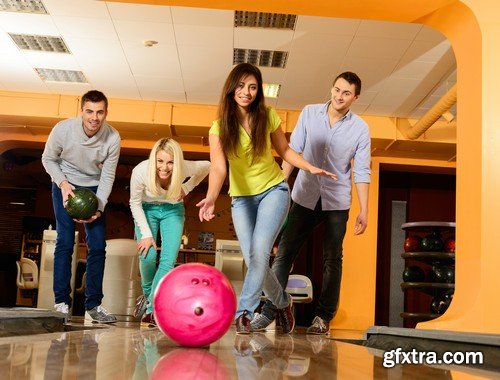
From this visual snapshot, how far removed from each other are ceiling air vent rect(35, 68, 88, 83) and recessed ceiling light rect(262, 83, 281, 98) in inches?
98.3

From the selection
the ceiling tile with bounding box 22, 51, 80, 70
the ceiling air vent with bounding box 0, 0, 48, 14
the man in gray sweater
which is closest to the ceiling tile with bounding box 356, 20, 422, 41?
the ceiling air vent with bounding box 0, 0, 48, 14

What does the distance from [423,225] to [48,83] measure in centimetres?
556

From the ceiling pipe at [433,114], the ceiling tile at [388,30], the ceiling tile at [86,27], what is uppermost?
the ceiling tile at [388,30]

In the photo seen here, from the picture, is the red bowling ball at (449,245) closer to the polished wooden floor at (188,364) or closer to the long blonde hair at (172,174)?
the long blonde hair at (172,174)

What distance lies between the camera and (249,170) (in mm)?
3357

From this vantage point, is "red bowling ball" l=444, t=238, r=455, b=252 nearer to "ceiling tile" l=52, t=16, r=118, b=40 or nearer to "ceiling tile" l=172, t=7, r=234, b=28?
"ceiling tile" l=172, t=7, r=234, b=28

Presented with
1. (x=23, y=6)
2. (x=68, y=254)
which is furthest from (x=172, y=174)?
(x=23, y=6)

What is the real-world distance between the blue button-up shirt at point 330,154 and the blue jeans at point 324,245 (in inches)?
2.4

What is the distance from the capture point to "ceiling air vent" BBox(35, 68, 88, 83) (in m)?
A: 8.82

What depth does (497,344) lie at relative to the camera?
2082mm

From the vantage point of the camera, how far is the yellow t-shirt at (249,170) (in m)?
3.33

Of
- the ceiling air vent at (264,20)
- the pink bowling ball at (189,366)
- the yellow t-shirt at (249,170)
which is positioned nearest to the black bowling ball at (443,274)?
the ceiling air vent at (264,20)

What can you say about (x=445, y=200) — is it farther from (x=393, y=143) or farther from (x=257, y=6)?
(x=257, y=6)

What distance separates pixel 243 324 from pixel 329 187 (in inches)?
42.8
